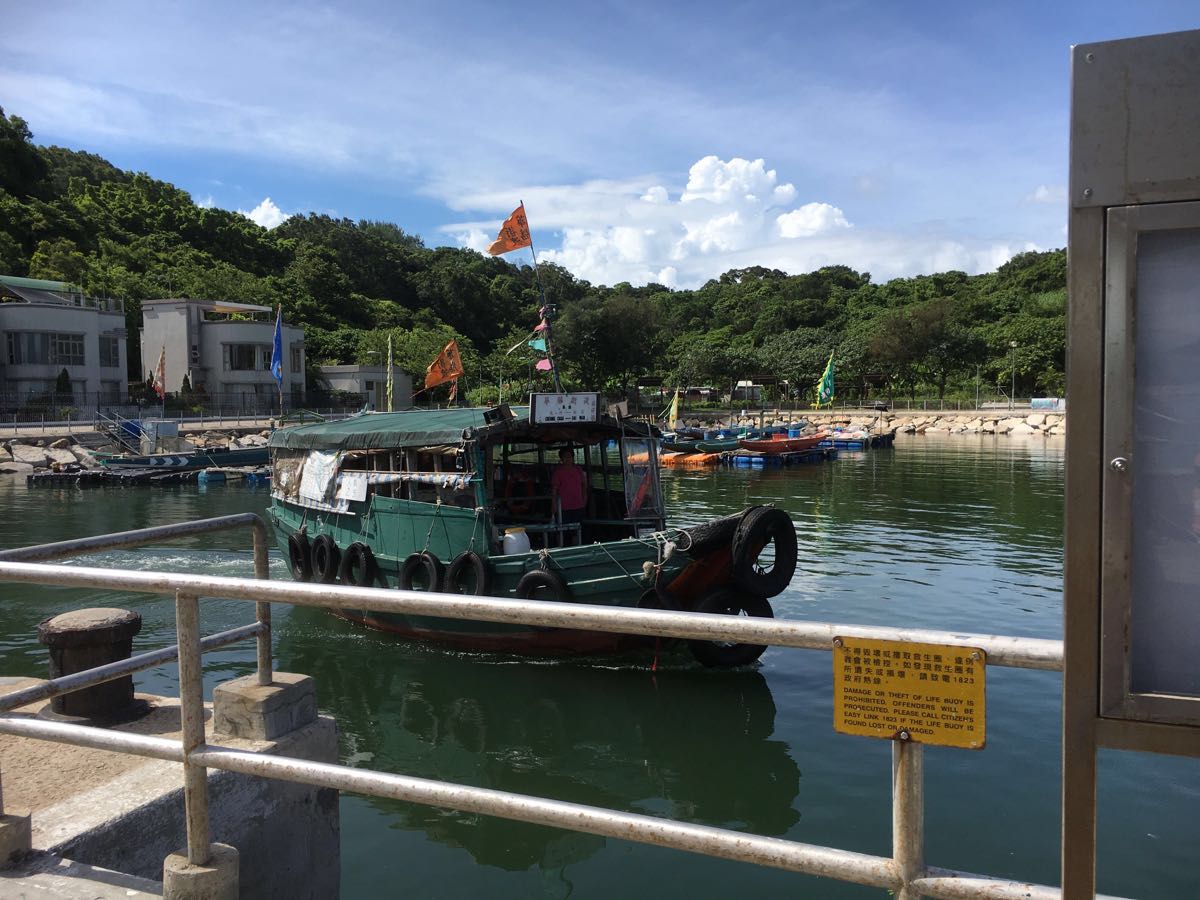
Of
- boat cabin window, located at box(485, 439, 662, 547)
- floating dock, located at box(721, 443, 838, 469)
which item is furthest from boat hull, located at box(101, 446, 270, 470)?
boat cabin window, located at box(485, 439, 662, 547)

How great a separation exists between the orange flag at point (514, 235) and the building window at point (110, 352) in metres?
40.6

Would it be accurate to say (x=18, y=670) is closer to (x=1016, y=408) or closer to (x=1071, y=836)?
(x=1071, y=836)

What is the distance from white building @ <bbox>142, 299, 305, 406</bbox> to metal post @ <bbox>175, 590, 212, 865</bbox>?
Result: 54319mm

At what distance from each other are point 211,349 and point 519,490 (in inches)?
1835

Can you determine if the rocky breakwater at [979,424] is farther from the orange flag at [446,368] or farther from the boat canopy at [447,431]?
the boat canopy at [447,431]

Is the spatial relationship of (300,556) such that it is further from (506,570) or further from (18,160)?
(18,160)

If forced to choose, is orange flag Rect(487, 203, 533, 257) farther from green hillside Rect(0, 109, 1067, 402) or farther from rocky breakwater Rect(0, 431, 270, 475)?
green hillside Rect(0, 109, 1067, 402)

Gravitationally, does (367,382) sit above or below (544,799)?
above

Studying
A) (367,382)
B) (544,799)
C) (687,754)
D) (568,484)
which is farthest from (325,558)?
(367,382)

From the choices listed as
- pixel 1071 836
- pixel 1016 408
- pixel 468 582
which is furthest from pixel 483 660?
pixel 1016 408

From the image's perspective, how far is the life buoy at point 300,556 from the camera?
545 inches

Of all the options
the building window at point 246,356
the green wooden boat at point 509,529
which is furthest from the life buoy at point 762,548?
the building window at point 246,356

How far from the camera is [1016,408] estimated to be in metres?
66.9

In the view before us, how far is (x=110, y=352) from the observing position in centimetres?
4991
